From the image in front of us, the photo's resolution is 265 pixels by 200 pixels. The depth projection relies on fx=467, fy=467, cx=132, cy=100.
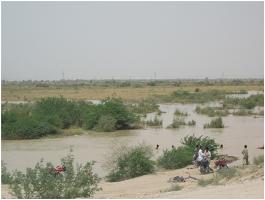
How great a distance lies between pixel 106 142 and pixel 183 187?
40.9 ft

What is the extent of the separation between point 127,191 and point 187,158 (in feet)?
15.4

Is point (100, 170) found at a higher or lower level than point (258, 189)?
lower

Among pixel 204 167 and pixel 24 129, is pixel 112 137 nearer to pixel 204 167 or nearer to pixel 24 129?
pixel 24 129

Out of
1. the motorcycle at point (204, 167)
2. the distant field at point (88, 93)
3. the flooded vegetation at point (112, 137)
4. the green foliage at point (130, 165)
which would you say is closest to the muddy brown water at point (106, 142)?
the flooded vegetation at point (112, 137)

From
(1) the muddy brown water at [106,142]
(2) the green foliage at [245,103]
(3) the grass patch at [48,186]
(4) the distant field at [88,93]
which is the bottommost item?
(1) the muddy brown water at [106,142]

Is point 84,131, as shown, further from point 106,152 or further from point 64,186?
point 64,186

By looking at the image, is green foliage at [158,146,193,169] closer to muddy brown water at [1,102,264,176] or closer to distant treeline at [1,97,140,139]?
muddy brown water at [1,102,264,176]

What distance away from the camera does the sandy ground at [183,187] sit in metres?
9.19

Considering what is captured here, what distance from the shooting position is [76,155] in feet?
64.8

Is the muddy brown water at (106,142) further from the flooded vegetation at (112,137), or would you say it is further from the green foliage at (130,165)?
the green foliage at (130,165)

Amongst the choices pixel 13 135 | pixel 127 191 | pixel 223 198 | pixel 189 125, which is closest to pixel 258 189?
pixel 223 198

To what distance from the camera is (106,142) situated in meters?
23.8

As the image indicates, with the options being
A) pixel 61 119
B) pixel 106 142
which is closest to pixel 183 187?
Answer: pixel 106 142

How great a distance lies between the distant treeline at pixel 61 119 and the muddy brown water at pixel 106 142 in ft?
2.38
